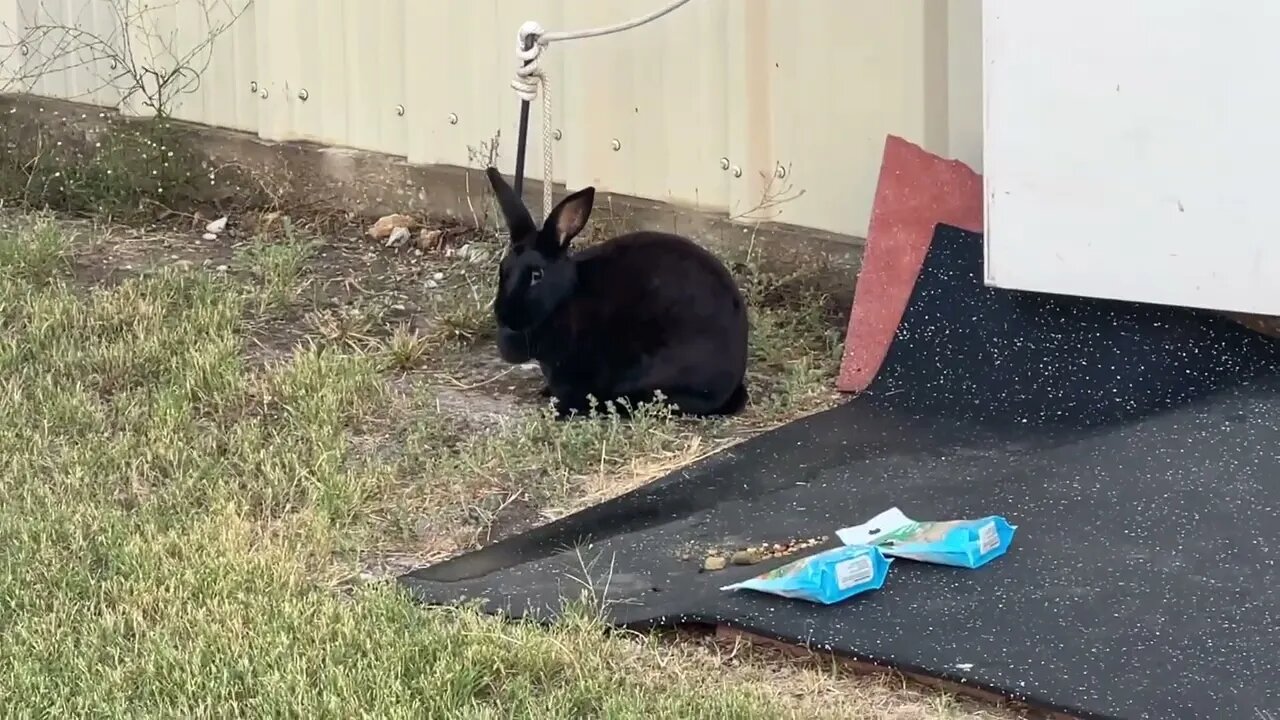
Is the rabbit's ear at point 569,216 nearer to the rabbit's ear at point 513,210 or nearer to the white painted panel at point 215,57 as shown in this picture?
the rabbit's ear at point 513,210

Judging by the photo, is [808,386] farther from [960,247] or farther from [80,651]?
[80,651]

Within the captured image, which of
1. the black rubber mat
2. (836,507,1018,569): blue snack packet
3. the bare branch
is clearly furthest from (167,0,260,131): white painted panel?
(836,507,1018,569): blue snack packet

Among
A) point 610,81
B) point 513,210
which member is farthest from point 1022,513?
point 610,81

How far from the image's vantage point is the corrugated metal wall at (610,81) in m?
4.80

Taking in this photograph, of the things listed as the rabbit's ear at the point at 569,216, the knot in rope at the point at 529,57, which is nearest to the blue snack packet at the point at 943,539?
the rabbit's ear at the point at 569,216

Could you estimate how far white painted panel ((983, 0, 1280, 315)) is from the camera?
3.92 m

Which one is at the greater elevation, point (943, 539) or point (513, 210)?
point (513, 210)

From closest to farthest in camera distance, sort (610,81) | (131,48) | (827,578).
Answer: (827,578)
(610,81)
(131,48)

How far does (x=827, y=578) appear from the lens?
312 cm

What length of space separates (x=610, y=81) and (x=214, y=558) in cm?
255

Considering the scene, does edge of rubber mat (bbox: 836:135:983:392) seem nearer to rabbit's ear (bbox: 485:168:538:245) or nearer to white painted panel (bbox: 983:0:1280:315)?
white painted panel (bbox: 983:0:1280:315)

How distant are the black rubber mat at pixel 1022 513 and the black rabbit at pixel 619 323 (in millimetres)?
273

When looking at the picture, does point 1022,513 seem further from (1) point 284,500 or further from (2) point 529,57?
(2) point 529,57

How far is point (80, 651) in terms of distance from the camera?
2.98 meters
